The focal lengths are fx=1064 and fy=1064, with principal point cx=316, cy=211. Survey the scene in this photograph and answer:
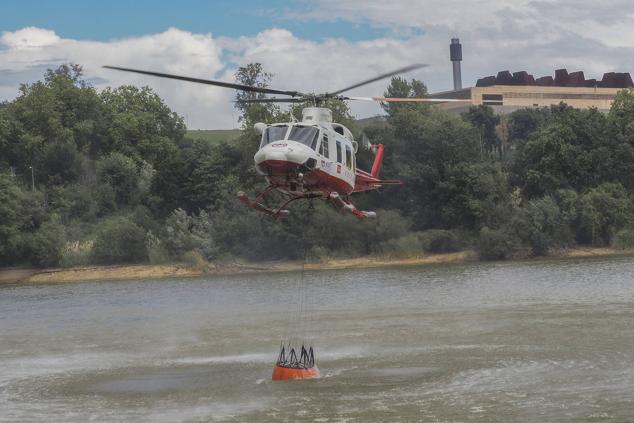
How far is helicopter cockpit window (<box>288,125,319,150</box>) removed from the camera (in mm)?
28531

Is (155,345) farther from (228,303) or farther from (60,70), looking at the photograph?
(60,70)

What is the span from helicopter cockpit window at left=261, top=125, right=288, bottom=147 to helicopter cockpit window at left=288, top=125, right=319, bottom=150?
0.71ft

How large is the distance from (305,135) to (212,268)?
5603cm

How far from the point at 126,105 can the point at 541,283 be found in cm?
7395

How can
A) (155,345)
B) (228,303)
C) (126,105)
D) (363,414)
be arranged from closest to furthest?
(363,414)
(155,345)
(228,303)
(126,105)

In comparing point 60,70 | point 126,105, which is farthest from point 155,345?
point 60,70

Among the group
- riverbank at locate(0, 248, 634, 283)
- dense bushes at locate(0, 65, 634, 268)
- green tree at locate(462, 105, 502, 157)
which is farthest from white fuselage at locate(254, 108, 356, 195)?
green tree at locate(462, 105, 502, 157)

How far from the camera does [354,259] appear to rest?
8288cm

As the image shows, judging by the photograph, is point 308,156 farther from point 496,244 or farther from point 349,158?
point 496,244

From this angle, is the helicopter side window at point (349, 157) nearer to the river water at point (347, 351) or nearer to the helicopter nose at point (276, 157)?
the helicopter nose at point (276, 157)

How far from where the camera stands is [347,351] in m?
38.5

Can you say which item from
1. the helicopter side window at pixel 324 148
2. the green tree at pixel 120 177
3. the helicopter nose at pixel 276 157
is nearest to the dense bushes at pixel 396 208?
the green tree at pixel 120 177

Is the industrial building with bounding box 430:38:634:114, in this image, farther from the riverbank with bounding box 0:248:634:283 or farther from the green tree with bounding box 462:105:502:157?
the riverbank with bounding box 0:248:634:283

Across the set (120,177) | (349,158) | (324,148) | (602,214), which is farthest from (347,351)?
(120,177)
